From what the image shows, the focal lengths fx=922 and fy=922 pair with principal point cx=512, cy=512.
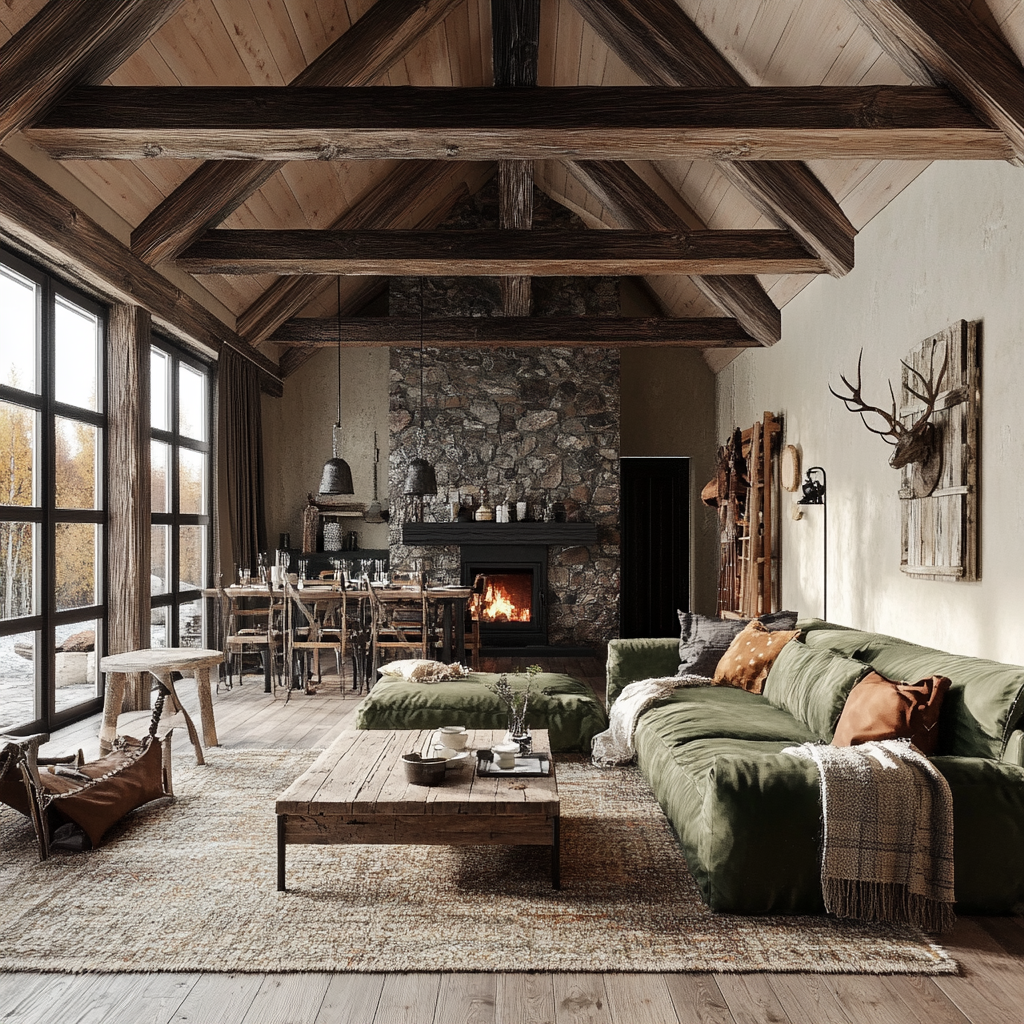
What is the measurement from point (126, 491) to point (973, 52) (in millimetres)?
5401

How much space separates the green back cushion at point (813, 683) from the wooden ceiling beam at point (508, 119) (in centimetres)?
221

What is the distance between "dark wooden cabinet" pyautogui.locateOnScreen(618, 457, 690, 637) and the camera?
34.6 feet

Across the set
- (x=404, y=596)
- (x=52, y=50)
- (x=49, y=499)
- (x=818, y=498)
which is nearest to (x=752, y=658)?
(x=818, y=498)

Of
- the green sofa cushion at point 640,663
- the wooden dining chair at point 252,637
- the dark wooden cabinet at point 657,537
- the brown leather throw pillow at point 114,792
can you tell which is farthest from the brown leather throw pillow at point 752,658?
the dark wooden cabinet at point 657,537

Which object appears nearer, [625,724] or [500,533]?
[625,724]

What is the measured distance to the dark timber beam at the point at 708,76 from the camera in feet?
17.4

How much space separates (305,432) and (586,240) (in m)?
5.02

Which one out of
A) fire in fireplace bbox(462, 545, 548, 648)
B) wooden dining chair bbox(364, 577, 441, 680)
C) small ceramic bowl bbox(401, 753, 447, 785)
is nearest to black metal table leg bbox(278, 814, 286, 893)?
small ceramic bowl bbox(401, 753, 447, 785)

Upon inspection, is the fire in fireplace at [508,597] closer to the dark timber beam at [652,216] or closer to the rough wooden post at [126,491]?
the dark timber beam at [652,216]

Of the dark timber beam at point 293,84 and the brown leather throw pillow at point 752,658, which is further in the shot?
the dark timber beam at point 293,84

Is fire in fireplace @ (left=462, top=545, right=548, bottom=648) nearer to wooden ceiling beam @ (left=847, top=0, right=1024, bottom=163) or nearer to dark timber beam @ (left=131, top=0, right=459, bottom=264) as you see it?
dark timber beam @ (left=131, top=0, right=459, bottom=264)

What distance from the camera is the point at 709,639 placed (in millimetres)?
5312

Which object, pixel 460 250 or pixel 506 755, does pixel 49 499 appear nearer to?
pixel 460 250

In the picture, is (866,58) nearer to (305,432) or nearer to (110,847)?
(110,847)
